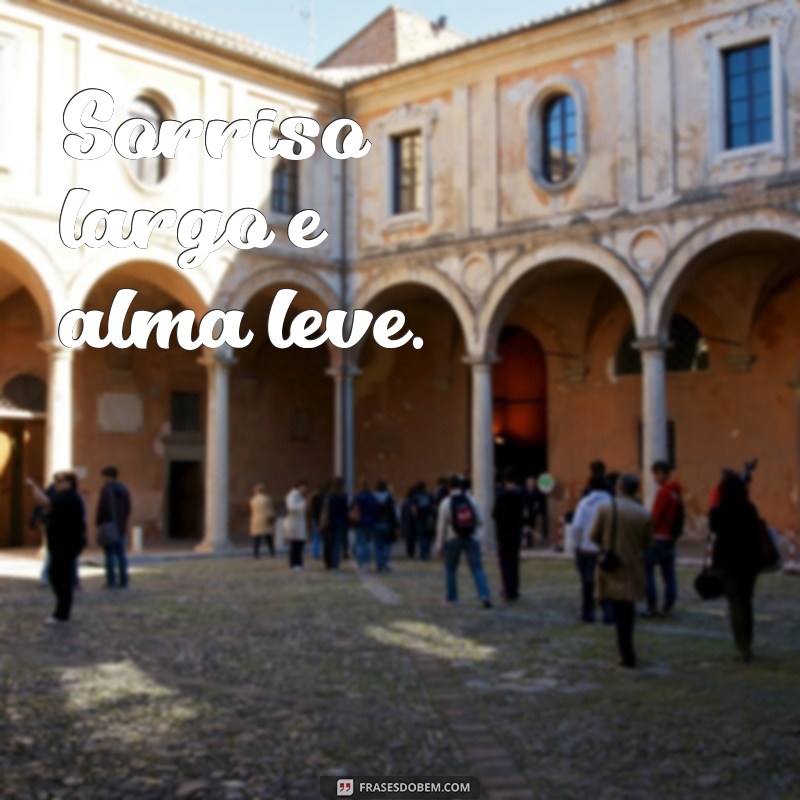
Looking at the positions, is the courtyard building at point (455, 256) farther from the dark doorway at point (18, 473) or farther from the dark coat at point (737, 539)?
the dark coat at point (737, 539)

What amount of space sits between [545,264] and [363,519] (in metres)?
5.96

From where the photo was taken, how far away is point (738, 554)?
8.59 m

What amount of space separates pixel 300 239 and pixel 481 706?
14.7 metres

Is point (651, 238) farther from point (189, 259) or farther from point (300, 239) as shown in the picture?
point (189, 259)

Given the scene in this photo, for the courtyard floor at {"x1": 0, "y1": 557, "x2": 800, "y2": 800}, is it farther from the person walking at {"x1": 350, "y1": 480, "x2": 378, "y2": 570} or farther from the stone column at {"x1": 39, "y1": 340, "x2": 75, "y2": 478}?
the stone column at {"x1": 39, "y1": 340, "x2": 75, "y2": 478}

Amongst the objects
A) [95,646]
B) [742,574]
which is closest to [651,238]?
[742,574]

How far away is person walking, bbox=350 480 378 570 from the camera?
52.9ft

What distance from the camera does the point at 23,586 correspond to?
1440 cm

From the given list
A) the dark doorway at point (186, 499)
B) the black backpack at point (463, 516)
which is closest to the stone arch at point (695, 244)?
the black backpack at point (463, 516)

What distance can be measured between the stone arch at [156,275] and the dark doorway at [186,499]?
16.0 feet

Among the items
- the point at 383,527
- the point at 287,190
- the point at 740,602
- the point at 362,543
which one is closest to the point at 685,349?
the point at 287,190

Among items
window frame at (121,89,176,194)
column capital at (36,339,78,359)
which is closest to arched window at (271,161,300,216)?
window frame at (121,89,176,194)

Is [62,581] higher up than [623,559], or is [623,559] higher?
[623,559]

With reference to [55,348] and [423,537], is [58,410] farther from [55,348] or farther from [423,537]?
[423,537]
